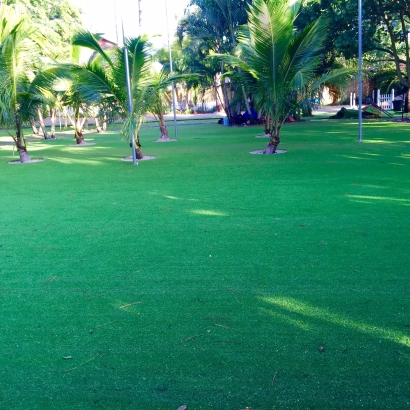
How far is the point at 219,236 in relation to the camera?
5.47 m

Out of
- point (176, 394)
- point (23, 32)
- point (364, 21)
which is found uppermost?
point (364, 21)

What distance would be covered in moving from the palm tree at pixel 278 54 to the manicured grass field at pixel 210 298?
174 inches

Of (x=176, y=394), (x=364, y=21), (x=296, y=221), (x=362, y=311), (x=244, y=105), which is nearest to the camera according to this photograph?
(x=176, y=394)

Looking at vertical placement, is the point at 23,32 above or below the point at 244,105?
above

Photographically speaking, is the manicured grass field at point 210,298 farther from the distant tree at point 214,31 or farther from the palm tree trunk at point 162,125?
the distant tree at point 214,31

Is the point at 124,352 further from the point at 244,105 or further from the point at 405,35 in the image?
the point at 244,105

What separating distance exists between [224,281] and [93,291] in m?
1.17

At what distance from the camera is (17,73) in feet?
42.3

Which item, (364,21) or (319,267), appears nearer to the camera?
(319,267)

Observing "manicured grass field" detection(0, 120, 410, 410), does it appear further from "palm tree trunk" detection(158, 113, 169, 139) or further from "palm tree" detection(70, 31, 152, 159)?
"palm tree trunk" detection(158, 113, 169, 139)

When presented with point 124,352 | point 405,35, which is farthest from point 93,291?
point 405,35

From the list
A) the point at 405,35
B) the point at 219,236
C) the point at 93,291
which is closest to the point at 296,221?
the point at 219,236

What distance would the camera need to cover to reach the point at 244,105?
1045 inches

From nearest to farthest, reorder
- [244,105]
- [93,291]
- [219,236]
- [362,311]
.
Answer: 1. [362,311]
2. [93,291]
3. [219,236]
4. [244,105]
